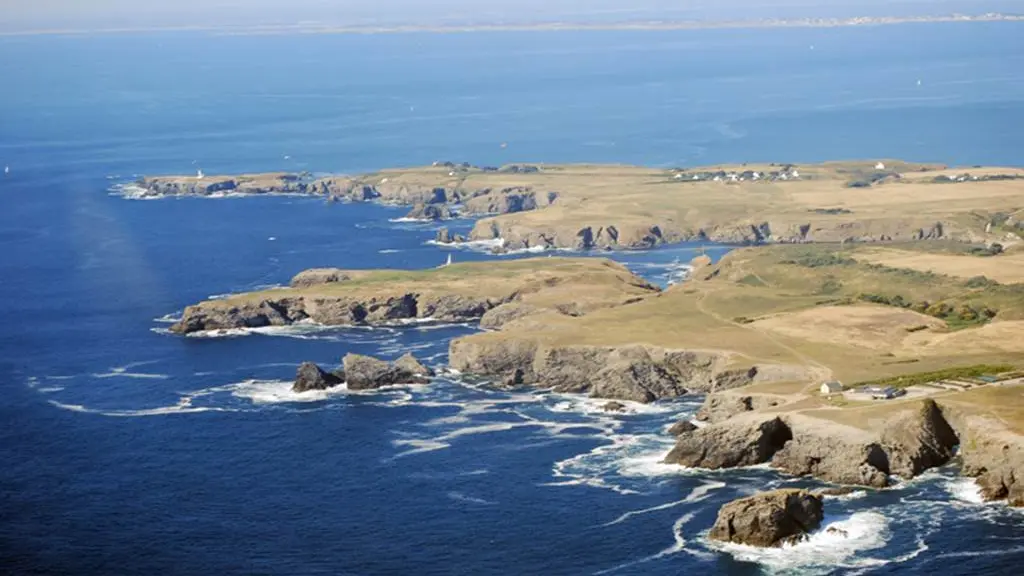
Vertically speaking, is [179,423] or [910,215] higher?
[910,215]

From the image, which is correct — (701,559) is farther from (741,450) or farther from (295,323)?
(295,323)

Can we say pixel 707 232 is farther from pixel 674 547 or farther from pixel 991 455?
pixel 674 547

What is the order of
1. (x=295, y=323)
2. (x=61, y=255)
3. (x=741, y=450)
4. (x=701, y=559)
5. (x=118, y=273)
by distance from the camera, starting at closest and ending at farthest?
(x=701, y=559)
(x=741, y=450)
(x=295, y=323)
(x=118, y=273)
(x=61, y=255)

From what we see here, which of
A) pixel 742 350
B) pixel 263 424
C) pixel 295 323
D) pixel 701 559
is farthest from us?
pixel 295 323

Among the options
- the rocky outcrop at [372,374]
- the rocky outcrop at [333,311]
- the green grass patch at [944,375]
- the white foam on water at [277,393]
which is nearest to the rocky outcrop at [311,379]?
the white foam on water at [277,393]

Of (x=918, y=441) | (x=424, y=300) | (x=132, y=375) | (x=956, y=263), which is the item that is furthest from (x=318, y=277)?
(x=918, y=441)

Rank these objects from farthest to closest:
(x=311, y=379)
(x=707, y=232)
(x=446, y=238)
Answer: (x=707, y=232) → (x=446, y=238) → (x=311, y=379)

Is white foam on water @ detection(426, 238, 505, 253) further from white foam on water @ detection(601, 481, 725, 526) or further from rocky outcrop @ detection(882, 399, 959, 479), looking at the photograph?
white foam on water @ detection(601, 481, 725, 526)

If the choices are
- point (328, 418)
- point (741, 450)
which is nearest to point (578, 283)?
point (328, 418)

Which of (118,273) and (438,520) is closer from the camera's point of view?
(438,520)
